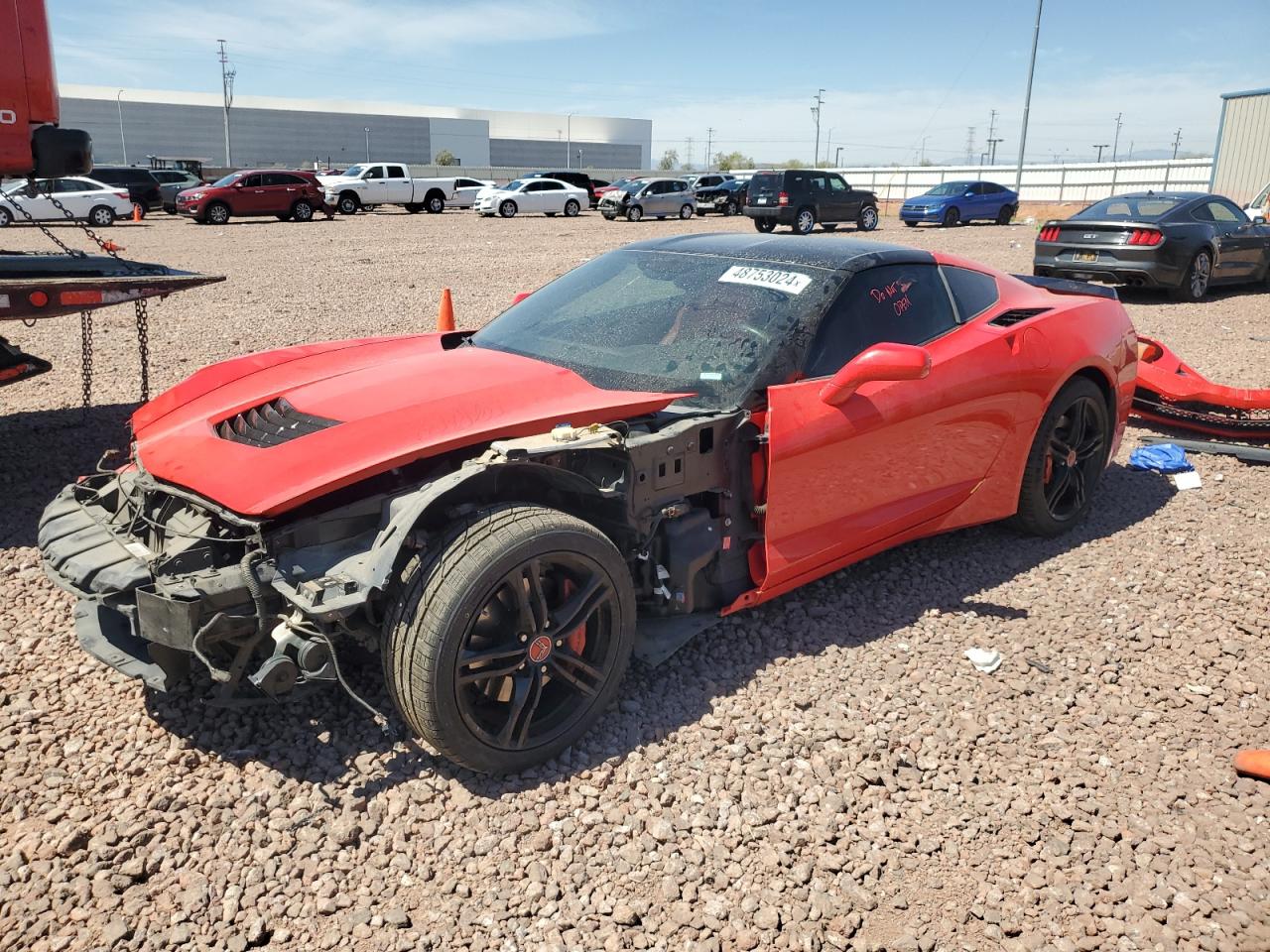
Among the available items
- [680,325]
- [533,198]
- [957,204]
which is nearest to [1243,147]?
[957,204]

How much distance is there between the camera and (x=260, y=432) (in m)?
3.08

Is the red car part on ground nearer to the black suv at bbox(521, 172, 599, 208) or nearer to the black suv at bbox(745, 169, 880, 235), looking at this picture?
the black suv at bbox(745, 169, 880, 235)

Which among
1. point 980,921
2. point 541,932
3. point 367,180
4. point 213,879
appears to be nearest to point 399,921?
point 541,932

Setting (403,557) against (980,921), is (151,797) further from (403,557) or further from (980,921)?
(980,921)

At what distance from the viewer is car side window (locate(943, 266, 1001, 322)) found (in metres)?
4.32

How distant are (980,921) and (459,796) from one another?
147 centimetres

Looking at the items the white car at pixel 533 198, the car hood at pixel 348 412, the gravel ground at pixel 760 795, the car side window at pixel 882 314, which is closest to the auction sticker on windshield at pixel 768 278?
the car side window at pixel 882 314

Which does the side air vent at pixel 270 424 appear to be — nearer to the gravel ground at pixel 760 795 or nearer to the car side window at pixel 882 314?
the gravel ground at pixel 760 795

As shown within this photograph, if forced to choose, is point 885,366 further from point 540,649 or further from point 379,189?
point 379,189

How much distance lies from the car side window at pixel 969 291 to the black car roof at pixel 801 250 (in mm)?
147

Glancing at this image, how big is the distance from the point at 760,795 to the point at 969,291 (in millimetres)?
2678

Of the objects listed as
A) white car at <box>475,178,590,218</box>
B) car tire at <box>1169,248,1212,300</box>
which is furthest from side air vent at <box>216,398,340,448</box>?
white car at <box>475,178,590,218</box>

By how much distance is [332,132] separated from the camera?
96750 mm

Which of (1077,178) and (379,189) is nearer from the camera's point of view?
(379,189)
